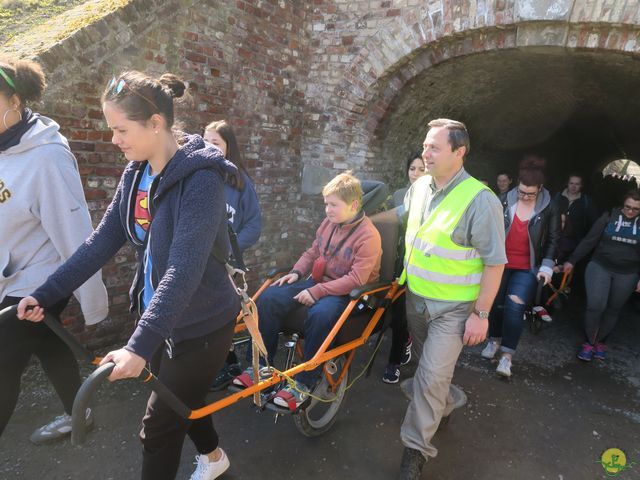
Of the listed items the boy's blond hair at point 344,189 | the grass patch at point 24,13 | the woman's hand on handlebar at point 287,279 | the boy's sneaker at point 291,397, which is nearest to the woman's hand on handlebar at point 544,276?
the boy's blond hair at point 344,189

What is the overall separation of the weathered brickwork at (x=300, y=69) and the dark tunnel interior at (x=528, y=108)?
57 millimetres

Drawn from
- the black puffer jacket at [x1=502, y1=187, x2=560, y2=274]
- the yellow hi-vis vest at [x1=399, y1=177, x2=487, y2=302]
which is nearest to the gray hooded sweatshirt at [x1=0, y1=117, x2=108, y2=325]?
the yellow hi-vis vest at [x1=399, y1=177, x2=487, y2=302]

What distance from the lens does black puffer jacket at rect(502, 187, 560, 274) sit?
4.04m

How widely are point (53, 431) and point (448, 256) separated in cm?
278

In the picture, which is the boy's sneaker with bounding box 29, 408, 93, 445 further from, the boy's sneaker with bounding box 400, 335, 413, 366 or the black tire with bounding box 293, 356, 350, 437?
the boy's sneaker with bounding box 400, 335, 413, 366

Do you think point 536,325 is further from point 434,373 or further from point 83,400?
point 83,400

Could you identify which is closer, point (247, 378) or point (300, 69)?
point (247, 378)

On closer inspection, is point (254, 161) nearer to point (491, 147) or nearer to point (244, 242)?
point (244, 242)

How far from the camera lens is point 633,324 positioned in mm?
5785

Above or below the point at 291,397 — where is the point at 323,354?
above

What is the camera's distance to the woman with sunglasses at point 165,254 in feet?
5.12

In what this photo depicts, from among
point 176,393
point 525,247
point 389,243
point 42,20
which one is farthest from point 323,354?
point 42,20

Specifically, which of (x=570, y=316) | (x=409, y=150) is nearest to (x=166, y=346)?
(x=409, y=150)

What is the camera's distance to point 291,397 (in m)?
2.49
